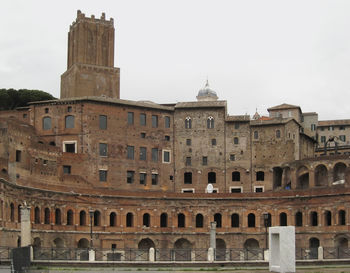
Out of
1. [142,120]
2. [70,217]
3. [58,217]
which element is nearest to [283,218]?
[142,120]

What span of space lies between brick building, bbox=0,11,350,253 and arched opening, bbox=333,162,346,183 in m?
0.16

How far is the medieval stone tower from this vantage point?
258 ft

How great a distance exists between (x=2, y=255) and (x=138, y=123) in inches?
1359

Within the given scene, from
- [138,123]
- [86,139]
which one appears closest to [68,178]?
[86,139]

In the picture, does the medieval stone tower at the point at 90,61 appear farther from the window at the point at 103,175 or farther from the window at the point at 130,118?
the window at the point at 103,175

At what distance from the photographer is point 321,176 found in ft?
245

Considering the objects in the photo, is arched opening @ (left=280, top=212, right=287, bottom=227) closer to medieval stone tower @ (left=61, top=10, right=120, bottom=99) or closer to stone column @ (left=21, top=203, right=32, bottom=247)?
medieval stone tower @ (left=61, top=10, right=120, bottom=99)

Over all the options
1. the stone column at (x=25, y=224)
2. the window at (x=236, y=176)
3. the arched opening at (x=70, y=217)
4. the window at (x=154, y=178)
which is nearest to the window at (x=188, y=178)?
the window at (x=154, y=178)

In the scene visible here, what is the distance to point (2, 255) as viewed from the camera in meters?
42.0

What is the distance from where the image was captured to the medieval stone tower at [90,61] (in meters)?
78.7

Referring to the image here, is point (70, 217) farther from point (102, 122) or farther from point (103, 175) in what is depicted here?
point (102, 122)

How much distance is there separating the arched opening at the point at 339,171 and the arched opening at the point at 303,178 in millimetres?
2890

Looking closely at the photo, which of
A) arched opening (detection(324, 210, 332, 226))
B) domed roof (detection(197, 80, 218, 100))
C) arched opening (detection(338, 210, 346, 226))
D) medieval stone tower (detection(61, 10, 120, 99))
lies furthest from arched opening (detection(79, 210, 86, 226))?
domed roof (detection(197, 80, 218, 100))

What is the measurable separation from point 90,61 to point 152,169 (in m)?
15.2
